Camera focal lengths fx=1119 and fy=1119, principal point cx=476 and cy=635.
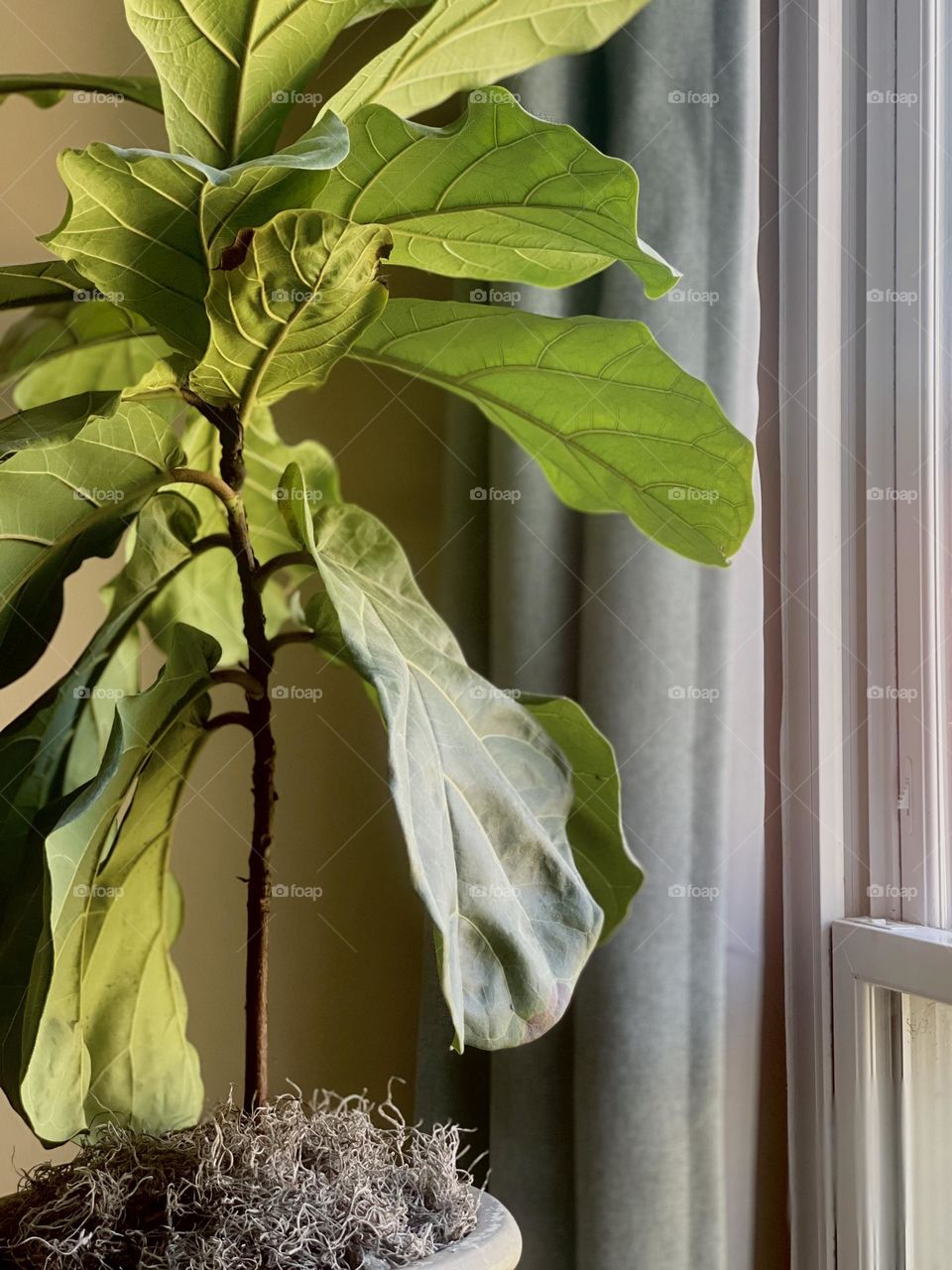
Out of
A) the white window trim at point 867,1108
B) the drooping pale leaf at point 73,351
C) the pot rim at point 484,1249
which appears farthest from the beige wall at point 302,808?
the pot rim at point 484,1249

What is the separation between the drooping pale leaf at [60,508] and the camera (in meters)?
0.76

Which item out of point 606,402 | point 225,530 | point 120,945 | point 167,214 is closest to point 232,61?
point 167,214

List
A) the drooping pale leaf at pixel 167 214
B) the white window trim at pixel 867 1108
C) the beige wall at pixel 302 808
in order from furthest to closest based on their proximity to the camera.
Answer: the beige wall at pixel 302 808
the white window trim at pixel 867 1108
the drooping pale leaf at pixel 167 214

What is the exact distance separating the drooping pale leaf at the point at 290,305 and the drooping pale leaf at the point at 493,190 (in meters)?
0.07

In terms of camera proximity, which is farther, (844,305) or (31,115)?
(31,115)

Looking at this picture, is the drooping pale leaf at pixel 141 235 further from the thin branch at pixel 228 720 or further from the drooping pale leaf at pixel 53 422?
the thin branch at pixel 228 720

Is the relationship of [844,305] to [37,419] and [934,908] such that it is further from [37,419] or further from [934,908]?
[37,419]

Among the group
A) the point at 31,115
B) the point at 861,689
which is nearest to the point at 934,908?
the point at 861,689

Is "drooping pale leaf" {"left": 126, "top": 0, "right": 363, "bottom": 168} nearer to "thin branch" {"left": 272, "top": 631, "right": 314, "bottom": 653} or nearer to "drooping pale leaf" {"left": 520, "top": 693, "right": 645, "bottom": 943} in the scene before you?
"thin branch" {"left": 272, "top": 631, "right": 314, "bottom": 653}

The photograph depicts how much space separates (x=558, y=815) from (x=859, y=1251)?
1.70ft

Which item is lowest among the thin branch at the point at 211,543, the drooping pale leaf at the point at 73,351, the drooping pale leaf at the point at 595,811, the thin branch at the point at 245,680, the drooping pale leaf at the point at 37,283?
the drooping pale leaf at the point at 595,811

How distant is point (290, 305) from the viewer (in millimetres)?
664

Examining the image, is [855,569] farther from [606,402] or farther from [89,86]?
[89,86]

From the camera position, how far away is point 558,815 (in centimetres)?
79
